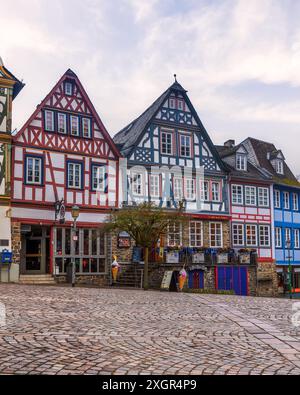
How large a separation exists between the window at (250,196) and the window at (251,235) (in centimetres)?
156

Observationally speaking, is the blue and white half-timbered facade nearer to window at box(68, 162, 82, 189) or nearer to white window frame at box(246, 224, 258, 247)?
white window frame at box(246, 224, 258, 247)

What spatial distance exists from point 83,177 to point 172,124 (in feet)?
23.4

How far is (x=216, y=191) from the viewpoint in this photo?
3192 centimetres

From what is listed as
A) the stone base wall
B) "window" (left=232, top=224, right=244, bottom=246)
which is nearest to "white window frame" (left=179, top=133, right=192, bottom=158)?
"window" (left=232, top=224, right=244, bottom=246)

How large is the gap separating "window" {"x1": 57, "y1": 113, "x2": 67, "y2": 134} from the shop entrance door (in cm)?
514

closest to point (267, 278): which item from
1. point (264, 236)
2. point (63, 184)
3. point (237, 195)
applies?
point (264, 236)

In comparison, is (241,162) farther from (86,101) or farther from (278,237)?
(86,101)

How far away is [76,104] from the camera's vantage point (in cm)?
2675

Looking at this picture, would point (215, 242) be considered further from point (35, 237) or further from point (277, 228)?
point (35, 237)

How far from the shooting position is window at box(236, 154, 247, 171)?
34.3 metres

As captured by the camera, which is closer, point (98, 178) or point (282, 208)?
point (98, 178)

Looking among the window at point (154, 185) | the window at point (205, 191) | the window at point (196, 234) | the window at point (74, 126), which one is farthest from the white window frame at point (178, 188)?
the window at point (74, 126)

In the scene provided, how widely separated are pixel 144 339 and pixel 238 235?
24.9 m
